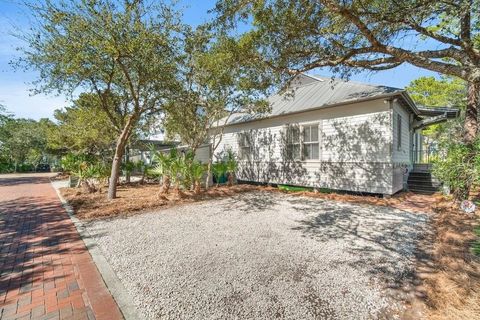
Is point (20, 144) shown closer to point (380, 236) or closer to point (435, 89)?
point (380, 236)

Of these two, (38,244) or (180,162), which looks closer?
(38,244)

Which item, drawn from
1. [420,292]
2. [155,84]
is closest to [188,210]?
[155,84]

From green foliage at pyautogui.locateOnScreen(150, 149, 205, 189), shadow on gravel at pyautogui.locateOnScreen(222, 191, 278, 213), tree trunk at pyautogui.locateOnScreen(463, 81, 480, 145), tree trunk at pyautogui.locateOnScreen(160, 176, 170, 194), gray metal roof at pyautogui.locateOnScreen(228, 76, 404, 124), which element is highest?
gray metal roof at pyautogui.locateOnScreen(228, 76, 404, 124)

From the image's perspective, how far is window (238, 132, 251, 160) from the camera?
43.0ft

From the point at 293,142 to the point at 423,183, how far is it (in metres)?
5.86

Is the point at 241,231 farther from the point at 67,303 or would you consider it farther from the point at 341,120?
the point at 341,120

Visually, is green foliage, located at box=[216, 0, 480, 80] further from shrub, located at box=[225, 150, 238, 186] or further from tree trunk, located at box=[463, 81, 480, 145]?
shrub, located at box=[225, 150, 238, 186]

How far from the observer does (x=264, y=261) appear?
368 centimetres

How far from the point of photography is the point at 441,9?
4.91m

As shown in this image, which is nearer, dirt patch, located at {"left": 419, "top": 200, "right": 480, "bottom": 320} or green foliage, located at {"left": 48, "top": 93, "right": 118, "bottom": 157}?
dirt patch, located at {"left": 419, "top": 200, "right": 480, "bottom": 320}

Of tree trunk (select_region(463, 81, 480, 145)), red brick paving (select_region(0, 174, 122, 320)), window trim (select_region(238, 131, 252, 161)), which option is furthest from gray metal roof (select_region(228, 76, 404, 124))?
red brick paving (select_region(0, 174, 122, 320))

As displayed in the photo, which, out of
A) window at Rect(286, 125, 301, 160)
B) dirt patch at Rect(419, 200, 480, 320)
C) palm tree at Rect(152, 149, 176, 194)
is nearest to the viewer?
dirt patch at Rect(419, 200, 480, 320)

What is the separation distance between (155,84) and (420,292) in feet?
26.2

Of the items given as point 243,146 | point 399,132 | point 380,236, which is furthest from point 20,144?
point 399,132
